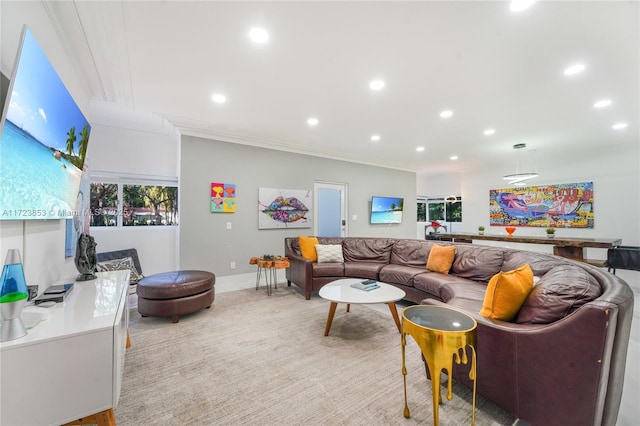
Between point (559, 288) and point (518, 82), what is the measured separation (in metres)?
2.53

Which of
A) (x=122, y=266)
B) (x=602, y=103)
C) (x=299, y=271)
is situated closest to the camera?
(x=602, y=103)

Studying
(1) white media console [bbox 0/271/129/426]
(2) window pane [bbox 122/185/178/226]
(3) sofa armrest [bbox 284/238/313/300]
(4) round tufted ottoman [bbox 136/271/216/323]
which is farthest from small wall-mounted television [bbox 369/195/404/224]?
(1) white media console [bbox 0/271/129/426]

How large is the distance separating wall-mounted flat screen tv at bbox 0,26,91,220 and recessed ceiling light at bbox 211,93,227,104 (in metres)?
1.55

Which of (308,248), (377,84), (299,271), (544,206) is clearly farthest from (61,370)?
(544,206)

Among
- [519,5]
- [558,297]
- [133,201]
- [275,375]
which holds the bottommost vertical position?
[275,375]

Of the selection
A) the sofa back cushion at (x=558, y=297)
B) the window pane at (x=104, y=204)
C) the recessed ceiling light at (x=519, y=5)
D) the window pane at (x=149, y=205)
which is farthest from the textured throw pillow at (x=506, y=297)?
the window pane at (x=104, y=204)

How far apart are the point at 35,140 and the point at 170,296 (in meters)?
1.99

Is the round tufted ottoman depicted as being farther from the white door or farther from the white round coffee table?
the white door

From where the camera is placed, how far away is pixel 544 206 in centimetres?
642

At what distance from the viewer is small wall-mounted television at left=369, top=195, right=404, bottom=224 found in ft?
22.2

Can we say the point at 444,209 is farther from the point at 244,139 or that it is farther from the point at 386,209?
the point at 244,139

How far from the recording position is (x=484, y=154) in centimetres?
621

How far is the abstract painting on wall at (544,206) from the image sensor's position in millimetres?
5879

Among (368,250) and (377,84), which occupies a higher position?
(377,84)
